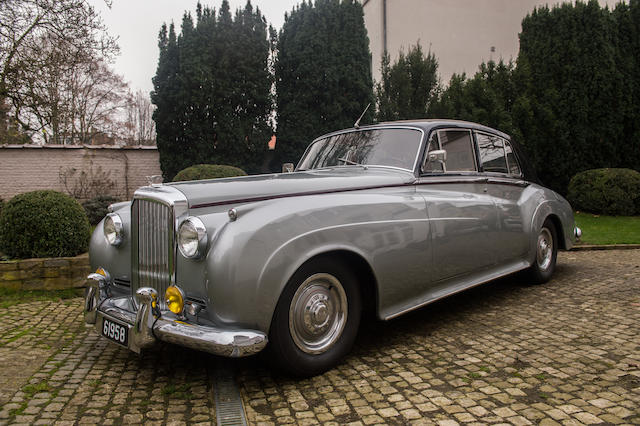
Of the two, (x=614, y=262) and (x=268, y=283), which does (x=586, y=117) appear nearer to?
(x=614, y=262)

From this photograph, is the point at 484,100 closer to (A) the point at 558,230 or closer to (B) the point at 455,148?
(A) the point at 558,230

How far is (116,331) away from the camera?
2.69 meters

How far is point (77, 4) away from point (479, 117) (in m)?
10.3

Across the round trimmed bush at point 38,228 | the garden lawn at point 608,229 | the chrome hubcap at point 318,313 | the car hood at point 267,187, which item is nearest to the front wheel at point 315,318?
the chrome hubcap at point 318,313

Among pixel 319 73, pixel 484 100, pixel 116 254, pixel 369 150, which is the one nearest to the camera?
pixel 116 254

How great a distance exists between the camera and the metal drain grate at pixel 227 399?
2299 mm

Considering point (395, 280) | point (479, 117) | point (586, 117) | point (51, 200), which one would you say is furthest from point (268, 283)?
point (586, 117)

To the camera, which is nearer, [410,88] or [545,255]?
[545,255]

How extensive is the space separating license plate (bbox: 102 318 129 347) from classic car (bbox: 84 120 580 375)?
0.01m

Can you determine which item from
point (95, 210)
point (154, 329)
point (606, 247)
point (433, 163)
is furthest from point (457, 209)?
point (95, 210)

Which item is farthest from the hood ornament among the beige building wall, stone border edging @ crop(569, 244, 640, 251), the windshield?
the beige building wall

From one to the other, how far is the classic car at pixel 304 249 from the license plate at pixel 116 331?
1 centimetres

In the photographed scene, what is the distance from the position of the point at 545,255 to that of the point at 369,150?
2707 mm

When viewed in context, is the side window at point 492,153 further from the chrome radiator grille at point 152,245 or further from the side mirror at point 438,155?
the chrome radiator grille at point 152,245
